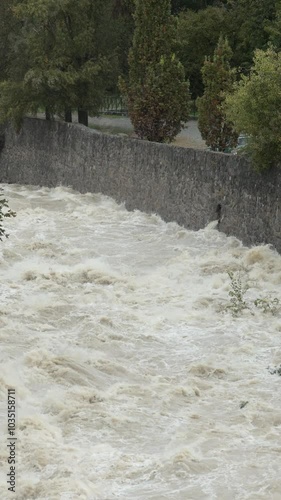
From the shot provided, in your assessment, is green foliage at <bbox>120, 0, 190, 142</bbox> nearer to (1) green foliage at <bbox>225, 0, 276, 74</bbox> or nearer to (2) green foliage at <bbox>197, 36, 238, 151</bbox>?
(2) green foliage at <bbox>197, 36, 238, 151</bbox>

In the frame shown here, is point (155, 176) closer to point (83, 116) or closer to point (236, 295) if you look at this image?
point (236, 295)

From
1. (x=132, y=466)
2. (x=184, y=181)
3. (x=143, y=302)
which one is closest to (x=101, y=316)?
(x=143, y=302)

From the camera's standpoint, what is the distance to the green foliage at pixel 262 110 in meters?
19.1

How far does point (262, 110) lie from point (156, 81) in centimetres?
684

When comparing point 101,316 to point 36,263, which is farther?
point 36,263

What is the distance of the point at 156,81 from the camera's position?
2559 centimetres

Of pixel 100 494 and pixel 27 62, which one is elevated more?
pixel 27 62

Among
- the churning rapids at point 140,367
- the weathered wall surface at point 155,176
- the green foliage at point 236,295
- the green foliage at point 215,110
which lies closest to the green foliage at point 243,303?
the green foliage at point 236,295

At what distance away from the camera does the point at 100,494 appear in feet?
36.0

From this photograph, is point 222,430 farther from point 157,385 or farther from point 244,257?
point 244,257

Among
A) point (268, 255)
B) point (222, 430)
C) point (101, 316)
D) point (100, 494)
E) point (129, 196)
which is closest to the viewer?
point (100, 494)

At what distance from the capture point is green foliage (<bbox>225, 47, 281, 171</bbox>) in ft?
62.5

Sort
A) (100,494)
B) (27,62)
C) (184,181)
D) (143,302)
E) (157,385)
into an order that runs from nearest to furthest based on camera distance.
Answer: (100,494) < (157,385) < (143,302) < (184,181) < (27,62)

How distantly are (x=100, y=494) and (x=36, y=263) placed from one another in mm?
9369
